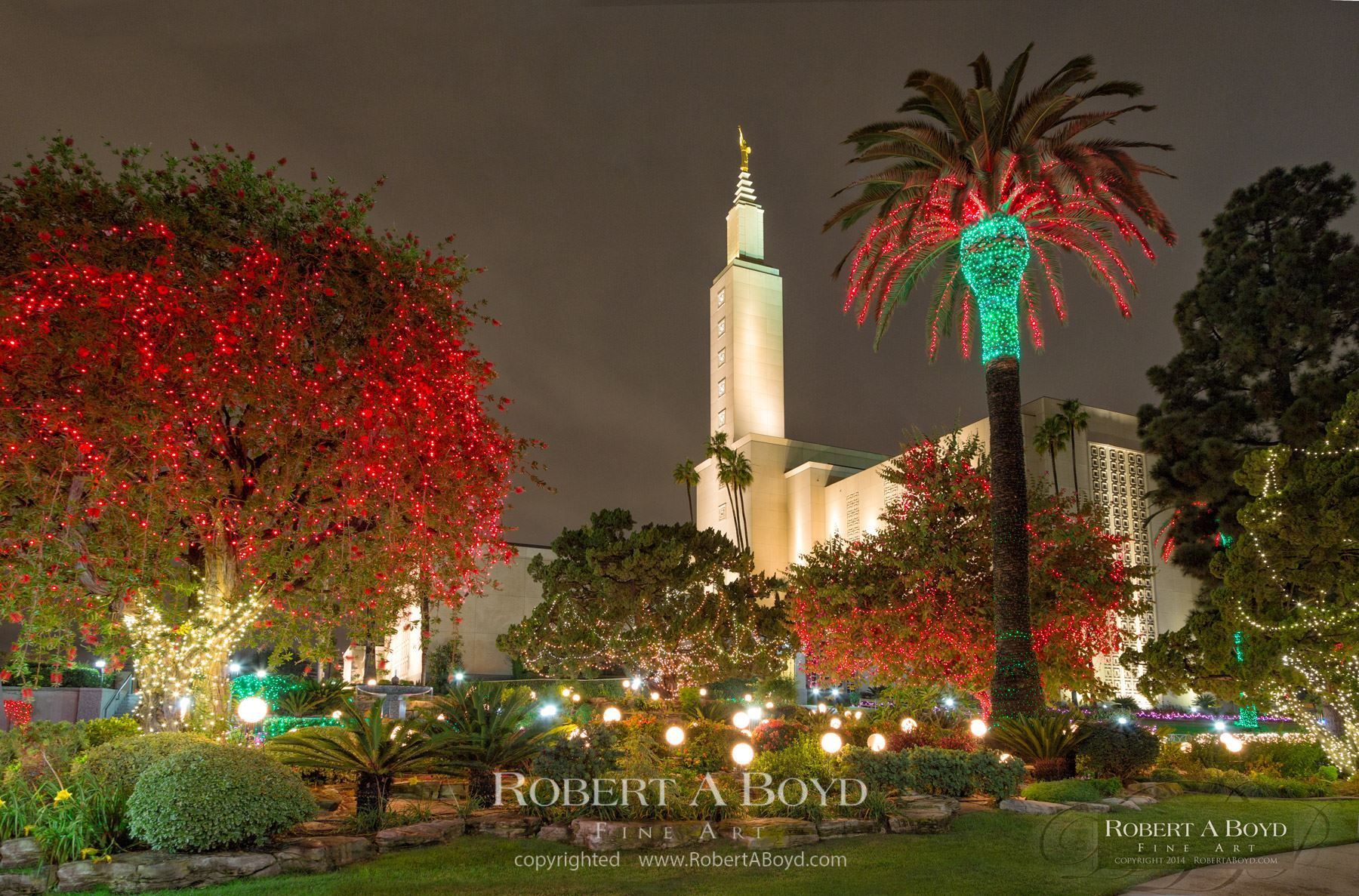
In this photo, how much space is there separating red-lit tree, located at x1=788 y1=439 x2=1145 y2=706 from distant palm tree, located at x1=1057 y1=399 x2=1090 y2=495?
27.0 meters

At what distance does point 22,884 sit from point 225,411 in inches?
300

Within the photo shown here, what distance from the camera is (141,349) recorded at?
428 inches

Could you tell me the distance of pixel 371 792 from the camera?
994 centimetres

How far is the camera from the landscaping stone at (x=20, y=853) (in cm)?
767

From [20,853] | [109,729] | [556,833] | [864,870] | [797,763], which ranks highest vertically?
[109,729]

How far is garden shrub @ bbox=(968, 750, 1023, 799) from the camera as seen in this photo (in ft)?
41.3

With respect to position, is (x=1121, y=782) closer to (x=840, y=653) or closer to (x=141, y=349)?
(x=840, y=653)

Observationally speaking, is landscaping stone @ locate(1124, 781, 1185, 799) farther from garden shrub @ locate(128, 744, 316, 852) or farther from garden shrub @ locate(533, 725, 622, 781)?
garden shrub @ locate(128, 744, 316, 852)

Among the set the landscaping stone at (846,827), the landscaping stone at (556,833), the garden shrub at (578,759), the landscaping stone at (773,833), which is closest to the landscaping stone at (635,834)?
the landscaping stone at (556,833)

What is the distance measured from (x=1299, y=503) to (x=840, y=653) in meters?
10.4

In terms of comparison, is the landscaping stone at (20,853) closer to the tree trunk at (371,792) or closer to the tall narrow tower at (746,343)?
the tree trunk at (371,792)

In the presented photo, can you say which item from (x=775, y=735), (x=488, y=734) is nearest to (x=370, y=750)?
(x=488, y=734)

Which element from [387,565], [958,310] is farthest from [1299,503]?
[387,565]

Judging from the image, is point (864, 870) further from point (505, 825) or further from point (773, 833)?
point (505, 825)
